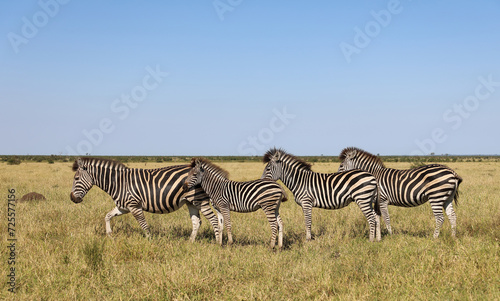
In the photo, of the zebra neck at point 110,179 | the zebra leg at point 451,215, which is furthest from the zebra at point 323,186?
the zebra neck at point 110,179

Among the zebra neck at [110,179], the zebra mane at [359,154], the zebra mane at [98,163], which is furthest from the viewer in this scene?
the zebra mane at [359,154]

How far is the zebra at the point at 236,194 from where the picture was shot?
7770 millimetres

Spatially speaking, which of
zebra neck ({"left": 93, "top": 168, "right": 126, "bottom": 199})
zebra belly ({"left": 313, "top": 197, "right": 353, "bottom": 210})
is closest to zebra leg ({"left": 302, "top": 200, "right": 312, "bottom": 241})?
zebra belly ({"left": 313, "top": 197, "right": 353, "bottom": 210})

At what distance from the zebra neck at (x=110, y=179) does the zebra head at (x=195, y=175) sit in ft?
5.70

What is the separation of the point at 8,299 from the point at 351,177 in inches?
270

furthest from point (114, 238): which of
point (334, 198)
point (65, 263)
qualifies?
point (334, 198)

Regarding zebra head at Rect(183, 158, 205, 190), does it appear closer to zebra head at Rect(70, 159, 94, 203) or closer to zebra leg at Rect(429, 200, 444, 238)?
zebra head at Rect(70, 159, 94, 203)

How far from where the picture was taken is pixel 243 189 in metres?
8.05

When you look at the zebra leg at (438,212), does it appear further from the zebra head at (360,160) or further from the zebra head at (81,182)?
the zebra head at (81,182)

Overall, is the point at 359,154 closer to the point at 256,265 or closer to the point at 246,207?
the point at 246,207

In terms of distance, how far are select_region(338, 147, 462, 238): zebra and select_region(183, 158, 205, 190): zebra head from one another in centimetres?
453

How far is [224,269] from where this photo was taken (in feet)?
20.7

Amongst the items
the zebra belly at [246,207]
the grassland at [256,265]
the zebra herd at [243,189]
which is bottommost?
the grassland at [256,265]

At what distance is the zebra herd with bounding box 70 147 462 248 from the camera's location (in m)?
8.23
